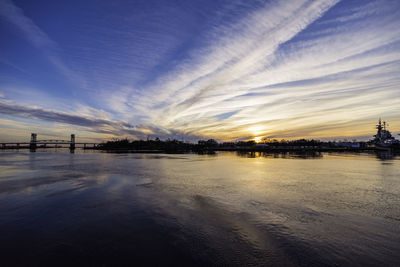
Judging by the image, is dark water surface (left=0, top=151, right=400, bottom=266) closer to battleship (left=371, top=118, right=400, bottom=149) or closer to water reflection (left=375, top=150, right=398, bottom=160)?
water reflection (left=375, top=150, right=398, bottom=160)

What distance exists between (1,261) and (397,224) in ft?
42.5

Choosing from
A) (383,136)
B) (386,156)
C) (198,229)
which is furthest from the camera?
(383,136)

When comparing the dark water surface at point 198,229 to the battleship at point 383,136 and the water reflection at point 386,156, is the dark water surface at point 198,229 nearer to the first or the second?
the water reflection at point 386,156

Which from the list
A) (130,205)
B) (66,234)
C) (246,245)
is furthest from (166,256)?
(130,205)

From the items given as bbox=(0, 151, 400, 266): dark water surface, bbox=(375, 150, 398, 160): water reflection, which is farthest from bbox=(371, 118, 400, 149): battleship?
bbox=(0, 151, 400, 266): dark water surface

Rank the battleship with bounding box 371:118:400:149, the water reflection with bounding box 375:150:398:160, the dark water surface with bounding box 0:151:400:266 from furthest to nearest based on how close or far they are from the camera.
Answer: the battleship with bounding box 371:118:400:149 < the water reflection with bounding box 375:150:398:160 < the dark water surface with bounding box 0:151:400:266

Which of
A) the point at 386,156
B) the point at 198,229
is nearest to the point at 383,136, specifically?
the point at 386,156

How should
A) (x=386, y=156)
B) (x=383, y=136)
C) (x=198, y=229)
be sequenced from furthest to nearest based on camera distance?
(x=383, y=136), (x=386, y=156), (x=198, y=229)

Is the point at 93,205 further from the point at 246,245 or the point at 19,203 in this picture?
the point at 246,245

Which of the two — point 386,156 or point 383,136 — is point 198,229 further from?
point 383,136

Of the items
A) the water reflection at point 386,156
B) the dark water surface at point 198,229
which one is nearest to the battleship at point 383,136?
the water reflection at point 386,156

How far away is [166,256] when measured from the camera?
16.6 feet

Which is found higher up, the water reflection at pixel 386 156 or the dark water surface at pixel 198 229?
the water reflection at pixel 386 156

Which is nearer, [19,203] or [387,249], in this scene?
[387,249]
